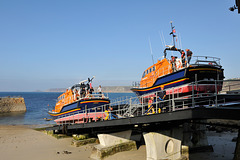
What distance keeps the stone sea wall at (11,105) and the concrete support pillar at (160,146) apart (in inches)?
2065

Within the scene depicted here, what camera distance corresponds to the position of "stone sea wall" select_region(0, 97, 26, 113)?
2100 inches

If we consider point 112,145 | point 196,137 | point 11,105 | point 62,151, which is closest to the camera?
point 112,145

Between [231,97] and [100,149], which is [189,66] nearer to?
[231,97]

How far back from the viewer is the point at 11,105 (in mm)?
55344

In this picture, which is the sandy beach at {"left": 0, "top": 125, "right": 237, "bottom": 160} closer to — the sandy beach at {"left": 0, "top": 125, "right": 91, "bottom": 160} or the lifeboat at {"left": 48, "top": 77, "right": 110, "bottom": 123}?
the sandy beach at {"left": 0, "top": 125, "right": 91, "bottom": 160}

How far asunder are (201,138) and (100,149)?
268 inches

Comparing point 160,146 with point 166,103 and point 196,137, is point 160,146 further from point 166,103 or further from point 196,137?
point 196,137

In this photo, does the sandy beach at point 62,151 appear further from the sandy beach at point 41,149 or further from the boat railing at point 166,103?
the boat railing at point 166,103

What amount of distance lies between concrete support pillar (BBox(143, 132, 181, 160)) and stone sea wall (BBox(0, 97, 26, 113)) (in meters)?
52.4

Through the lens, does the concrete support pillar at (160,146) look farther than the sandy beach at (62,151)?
No

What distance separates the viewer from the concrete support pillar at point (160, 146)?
33.2 feet

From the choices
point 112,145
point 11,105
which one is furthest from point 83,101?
point 11,105

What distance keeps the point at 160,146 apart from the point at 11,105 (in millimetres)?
54524

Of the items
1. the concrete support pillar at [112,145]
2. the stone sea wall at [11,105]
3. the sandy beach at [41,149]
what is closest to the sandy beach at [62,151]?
the sandy beach at [41,149]
